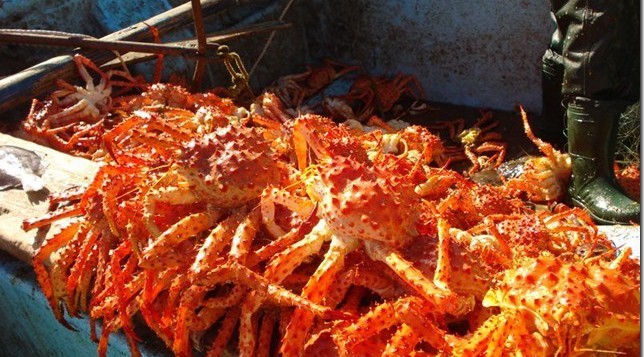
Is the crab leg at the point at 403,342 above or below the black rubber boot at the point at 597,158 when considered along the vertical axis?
above

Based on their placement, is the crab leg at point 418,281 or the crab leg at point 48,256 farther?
the crab leg at point 48,256

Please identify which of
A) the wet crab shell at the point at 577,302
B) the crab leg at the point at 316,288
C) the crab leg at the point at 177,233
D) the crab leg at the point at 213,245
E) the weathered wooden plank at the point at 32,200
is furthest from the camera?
the weathered wooden plank at the point at 32,200

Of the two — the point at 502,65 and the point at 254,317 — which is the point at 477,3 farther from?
the point at 254,317

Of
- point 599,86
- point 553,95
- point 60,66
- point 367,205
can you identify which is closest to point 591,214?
point 599,86

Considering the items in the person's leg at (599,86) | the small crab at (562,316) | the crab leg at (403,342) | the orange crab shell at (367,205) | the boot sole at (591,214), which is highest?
Answer: the orange crab shell at (367,205)

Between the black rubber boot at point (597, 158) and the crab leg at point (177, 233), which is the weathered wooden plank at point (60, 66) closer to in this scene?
the crab leg at point (177, 233)

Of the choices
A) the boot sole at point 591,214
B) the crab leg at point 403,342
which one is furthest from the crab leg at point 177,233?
the boot sole at point 591,214

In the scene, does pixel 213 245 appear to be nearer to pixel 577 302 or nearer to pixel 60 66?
pixel 577 302
